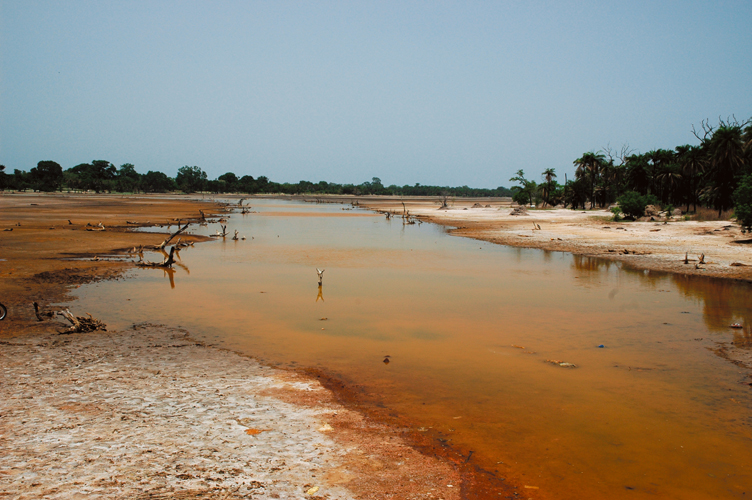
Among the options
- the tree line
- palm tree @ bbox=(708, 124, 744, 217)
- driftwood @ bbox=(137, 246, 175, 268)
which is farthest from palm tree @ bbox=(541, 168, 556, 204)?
driftwood @ bbox=(137, 246, 175, 268)

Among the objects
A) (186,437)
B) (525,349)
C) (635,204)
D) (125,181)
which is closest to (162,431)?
(186,437)

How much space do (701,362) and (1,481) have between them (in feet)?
33.4

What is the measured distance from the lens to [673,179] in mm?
56938

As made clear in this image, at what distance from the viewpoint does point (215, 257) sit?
73.0 ft

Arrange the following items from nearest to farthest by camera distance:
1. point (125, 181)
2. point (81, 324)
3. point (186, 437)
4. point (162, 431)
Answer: point (186, 437), point (162, 431), point (81, 324), point (125, 181)

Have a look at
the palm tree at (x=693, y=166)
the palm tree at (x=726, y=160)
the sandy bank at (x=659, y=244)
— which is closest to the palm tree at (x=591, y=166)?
the palm tree at (x=693, y=166)

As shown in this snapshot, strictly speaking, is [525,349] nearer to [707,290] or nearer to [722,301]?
[722,301]

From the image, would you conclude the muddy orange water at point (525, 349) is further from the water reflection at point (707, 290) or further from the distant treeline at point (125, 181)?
the distant treeline at point (125, 181)

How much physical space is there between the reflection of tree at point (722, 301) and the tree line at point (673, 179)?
10256mm

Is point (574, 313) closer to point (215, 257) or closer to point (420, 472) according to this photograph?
point (420, 472)

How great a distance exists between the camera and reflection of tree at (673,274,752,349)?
11.1m

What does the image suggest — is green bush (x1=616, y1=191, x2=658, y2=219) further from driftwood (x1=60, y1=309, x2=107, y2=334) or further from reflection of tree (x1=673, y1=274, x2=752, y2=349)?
driftwood (x1=60, y1=309, x2=107, y2=334)

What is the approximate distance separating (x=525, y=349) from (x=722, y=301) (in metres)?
7.87

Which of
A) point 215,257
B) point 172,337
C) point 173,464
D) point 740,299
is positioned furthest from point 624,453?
point 215,257
